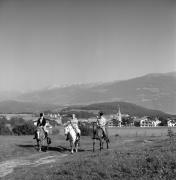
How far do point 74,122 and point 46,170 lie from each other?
8.21 meters

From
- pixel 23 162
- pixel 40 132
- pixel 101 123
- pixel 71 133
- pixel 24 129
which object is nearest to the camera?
pixel 23 162

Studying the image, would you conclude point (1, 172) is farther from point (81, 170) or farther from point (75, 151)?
point (75, 151)

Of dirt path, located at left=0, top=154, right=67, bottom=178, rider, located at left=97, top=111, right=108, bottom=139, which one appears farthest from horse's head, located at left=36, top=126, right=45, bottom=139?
rider, located at left=97, top=111, right=108, bottom=139

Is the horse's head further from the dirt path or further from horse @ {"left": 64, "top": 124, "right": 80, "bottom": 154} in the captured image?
the dirt path

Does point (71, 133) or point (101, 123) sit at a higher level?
point (101, 123)

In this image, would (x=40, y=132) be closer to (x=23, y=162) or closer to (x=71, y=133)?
(x=71, y=133)

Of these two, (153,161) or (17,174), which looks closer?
Answer: (153,161)

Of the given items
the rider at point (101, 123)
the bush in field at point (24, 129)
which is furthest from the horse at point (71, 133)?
the bush in field at point (24, 129)

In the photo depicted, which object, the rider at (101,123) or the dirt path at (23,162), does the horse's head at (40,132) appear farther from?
the rider at (101,123)

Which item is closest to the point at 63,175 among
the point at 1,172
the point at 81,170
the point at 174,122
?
the point at 81,170

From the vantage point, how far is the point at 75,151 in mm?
24875

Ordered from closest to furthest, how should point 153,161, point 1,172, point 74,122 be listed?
point 153,161 < point 1,172 < point 74,122

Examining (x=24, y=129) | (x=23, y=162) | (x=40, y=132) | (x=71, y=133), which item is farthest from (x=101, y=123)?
(x=24, y=129)

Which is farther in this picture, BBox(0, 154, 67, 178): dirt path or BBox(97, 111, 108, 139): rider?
BBox(97, 111, 108, 139): rider
